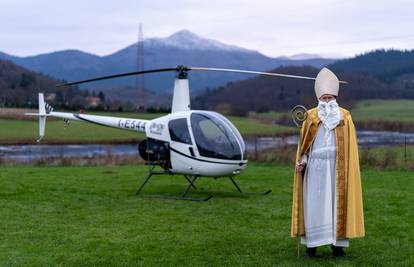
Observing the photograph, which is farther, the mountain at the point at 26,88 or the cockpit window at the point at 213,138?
the mountain at the point at 26,88

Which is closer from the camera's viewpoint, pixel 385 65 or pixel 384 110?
pixel 384 110

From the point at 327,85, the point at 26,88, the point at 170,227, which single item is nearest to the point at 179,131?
the point at 170,227

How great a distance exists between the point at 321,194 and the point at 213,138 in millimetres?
5111

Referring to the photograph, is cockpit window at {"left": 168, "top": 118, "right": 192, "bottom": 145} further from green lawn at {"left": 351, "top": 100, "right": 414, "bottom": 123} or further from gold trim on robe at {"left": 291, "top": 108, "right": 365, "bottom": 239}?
green lawn at {"left": 351, "top": 100, "right": 414, "bottom": 123}

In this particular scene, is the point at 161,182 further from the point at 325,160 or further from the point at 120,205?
the point at 325,160

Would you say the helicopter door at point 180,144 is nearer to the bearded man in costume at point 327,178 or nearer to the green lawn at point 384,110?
the bearded man in costume at point 327,178

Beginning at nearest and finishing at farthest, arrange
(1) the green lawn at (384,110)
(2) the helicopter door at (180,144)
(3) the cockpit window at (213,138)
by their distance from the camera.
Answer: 1. (3) the cockpit window at (213,138)
2. (2) the helicopter door at (180,144)
3. (1) the green lawn at (384,110)

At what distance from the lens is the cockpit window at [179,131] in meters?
11.6

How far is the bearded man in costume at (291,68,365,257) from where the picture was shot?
21.0 feet

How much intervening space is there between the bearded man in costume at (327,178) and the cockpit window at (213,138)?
468 cm

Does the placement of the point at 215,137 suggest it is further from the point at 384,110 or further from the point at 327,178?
the point at 384,110

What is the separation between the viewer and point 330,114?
6469 mm

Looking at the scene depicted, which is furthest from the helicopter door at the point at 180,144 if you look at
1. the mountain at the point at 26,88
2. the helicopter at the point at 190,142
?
the mountain at the point at 26,88

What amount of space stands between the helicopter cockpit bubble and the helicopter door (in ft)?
0.54
